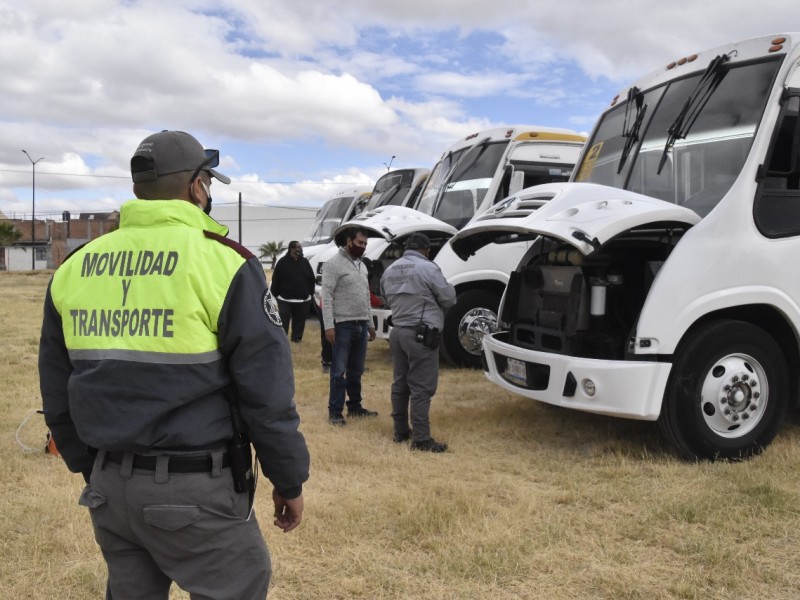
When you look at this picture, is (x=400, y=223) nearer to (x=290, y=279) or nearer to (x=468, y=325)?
(x=468, y=325)

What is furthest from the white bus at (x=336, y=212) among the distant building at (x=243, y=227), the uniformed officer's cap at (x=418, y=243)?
the distant building at (x=243, y=227)

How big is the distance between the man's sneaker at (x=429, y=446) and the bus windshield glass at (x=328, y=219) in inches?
376

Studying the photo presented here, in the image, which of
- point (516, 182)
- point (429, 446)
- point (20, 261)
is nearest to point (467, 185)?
point (516, 182)

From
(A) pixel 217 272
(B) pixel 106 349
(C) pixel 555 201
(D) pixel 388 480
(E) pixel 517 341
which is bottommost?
(D) pixel 388 480

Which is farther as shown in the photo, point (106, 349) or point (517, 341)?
point (517, 341)

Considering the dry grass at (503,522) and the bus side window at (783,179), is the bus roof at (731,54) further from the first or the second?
the dry grass at (503,522)

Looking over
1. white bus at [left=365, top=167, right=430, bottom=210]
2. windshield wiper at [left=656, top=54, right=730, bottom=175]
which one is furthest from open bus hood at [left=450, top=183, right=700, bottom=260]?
white bus at [left=365, top=167, right=430, bottom=210]

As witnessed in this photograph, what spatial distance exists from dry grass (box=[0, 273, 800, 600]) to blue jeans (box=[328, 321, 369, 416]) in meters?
0.63

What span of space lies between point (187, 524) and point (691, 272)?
3.71 metres

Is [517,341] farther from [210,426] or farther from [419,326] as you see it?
[210,426]

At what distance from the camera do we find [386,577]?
3420mm

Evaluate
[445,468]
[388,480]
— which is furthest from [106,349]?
[445,468]

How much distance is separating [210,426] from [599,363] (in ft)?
10.8

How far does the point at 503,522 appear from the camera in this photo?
4000mm
